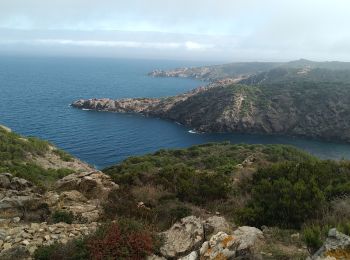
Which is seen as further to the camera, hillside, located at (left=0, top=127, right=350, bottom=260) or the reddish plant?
hillside, located at (left=0, top=127, right=350, bottom=260)

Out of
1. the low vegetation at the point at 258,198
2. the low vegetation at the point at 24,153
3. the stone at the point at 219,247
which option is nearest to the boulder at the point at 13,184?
the low vegetation at the point at 258,198

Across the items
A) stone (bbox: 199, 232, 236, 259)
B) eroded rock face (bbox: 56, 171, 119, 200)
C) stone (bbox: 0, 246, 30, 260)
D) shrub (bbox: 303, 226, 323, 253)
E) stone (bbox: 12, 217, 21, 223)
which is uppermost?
shrub (bbox: 303, 226, 323, 253)

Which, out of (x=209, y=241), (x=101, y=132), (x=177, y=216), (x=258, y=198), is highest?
(x=209, y=241)

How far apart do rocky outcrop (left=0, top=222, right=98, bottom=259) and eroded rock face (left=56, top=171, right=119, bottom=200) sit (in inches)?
236

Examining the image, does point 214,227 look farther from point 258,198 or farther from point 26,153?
point 26,153

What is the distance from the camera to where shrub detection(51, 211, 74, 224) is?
13422 millimetres

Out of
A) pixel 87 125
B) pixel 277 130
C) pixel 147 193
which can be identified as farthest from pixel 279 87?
pixel 147 193

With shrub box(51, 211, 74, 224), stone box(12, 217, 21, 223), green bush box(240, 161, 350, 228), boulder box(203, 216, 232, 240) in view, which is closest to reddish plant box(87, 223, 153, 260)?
boulder box(203, 216, 232, 240)

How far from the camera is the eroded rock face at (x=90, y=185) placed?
18864 millimetres

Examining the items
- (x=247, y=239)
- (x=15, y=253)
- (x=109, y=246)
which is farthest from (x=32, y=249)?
(x=247, y=239)

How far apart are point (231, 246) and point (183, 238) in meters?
1.79

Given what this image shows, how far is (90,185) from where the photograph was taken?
65.2 ft

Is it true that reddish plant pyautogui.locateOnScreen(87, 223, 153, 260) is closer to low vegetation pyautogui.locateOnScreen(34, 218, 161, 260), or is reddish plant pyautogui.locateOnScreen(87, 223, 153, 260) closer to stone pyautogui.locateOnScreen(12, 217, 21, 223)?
low vegetation pyautogui.locateOnScreen(34, 218, 161, 260)

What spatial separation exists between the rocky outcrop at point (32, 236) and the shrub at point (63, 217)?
946 mm
